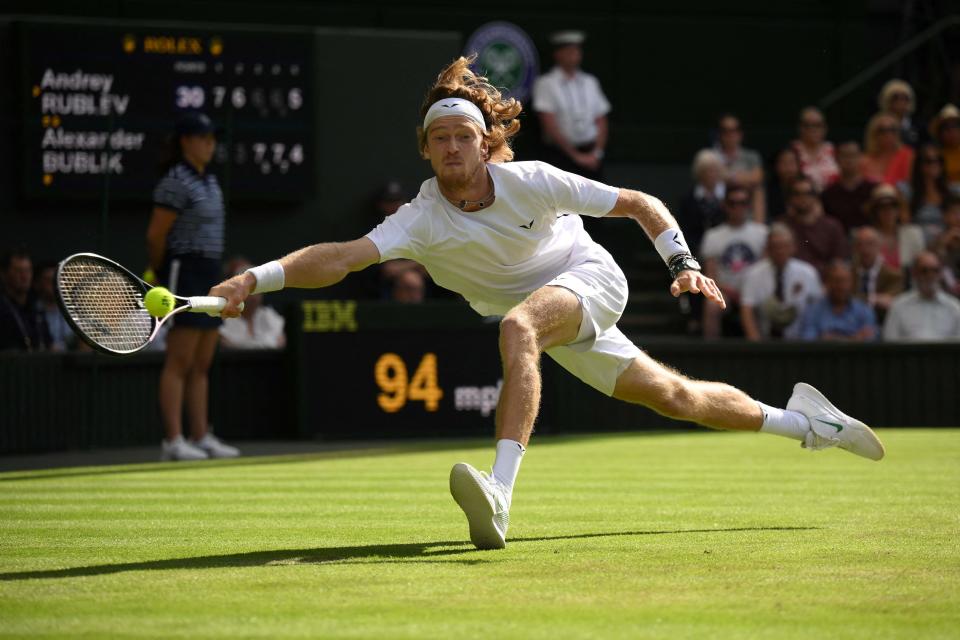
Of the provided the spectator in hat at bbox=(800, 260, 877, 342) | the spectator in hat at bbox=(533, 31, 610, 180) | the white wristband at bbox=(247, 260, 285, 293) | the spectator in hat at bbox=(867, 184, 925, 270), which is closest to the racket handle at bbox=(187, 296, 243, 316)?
the white wristband at bbox=(247, 260, 285, 293)

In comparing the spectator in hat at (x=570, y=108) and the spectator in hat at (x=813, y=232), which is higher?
the spectator in hat at (x=570, y=108)

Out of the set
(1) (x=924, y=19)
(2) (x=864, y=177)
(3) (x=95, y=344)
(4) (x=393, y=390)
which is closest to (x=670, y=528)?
(3) (x=95, y=344)

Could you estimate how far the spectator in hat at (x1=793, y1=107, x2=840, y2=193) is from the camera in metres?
17.9

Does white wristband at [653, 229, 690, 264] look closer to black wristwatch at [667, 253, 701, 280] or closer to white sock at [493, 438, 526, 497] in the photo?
black wristwatch at [667, 253, 701, 280]

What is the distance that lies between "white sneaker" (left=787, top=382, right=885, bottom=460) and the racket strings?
3.37 m

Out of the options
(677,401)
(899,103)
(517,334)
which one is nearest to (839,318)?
(899,103)

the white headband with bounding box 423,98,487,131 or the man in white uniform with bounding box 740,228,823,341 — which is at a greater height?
the white headband with bounding box 423,98,487,131

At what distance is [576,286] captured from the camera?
7141mm

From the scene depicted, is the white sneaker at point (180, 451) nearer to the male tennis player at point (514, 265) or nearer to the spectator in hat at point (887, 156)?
the male tennis player at point (514, 265)

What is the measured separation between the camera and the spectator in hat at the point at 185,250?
1183cm

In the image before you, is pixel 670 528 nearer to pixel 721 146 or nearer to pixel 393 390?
pixel 393 390

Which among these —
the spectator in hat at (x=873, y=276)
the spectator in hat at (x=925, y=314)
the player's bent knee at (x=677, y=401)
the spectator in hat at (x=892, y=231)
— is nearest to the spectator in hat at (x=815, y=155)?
the spectator in hat at (x=892, y=231)

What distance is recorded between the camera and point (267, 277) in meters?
6.57

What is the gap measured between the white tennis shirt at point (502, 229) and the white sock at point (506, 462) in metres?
1.01
